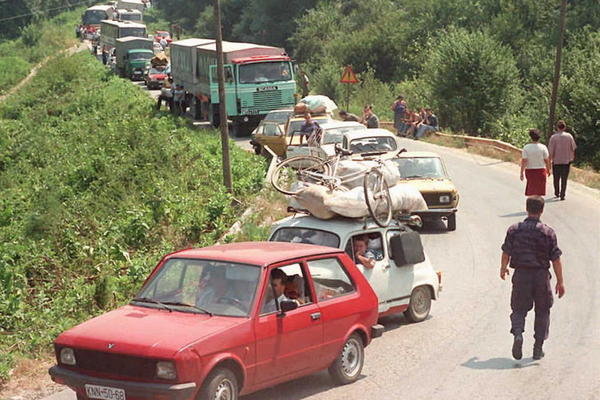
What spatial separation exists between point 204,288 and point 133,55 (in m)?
66.4

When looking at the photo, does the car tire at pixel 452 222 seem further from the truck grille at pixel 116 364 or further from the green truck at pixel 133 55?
the green truck at pixel 133 55

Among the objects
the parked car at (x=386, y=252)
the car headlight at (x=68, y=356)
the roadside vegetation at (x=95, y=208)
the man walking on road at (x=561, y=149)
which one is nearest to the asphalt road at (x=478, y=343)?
the parked car at (x=386, y=252)

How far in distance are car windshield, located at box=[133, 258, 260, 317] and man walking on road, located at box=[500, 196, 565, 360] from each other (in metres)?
3.04

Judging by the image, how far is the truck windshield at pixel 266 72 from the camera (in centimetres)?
4069

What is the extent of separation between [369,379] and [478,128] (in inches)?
1459

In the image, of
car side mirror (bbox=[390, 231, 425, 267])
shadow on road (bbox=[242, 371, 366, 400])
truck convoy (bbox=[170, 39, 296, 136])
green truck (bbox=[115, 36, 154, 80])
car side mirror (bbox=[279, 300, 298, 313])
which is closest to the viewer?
car side mirror (bbox=[279, 300, 298, 313])

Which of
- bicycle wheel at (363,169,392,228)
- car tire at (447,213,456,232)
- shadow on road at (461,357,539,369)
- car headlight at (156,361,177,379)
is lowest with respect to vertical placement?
car tire at (447,213,456,232)

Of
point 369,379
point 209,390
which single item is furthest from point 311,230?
point 209,390

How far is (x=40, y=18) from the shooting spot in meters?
137

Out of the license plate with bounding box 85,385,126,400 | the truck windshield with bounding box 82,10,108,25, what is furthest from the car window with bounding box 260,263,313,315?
the truck windshield with bounding box 82,10,108,25

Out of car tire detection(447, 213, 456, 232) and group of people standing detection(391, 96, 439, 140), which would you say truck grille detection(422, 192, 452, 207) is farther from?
group of people standing detection(391, 96, 439, 140)

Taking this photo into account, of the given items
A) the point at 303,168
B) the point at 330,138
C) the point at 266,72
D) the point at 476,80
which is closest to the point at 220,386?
the point at 303,168

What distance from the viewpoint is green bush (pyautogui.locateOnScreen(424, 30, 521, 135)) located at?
46.2 meters

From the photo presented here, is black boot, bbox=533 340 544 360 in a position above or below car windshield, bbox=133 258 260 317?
below
